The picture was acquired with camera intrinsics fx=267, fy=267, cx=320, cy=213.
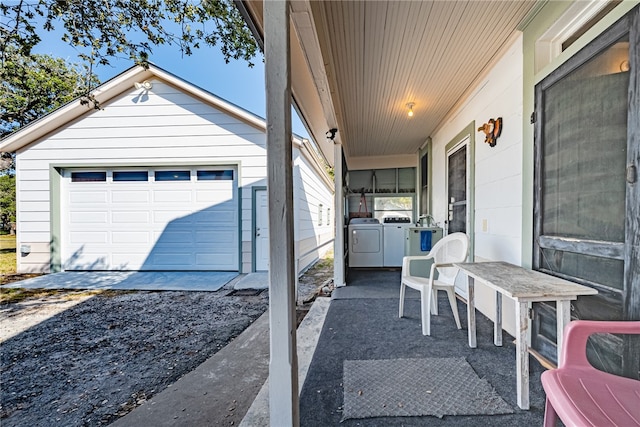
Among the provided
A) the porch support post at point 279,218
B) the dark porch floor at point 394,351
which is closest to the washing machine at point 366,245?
the dark porch floor at point 394,351

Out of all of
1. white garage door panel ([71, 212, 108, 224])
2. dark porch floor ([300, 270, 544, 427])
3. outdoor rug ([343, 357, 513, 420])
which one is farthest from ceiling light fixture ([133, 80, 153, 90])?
outdoor rug ([343, 357, 513, 420])

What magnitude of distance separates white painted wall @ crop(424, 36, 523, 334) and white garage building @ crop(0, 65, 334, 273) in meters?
3.28

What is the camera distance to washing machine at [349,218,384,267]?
551cm

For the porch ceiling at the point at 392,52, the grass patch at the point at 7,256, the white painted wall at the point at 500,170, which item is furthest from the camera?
the grass patch at the point at 7,256

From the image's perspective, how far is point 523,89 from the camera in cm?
213

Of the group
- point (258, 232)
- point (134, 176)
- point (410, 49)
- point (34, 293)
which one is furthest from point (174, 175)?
point (410, 49)

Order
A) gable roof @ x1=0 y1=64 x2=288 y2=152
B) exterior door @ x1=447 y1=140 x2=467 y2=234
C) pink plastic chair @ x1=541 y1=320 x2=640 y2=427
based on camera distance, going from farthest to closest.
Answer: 1. gable roof @ x1=0 y1=64 x2=288 y2=152
2. exterior door @ x1=447 y1=140 x2=467 y2=234
3. pink plastic chair @ x1=541 y1=320 x2=640 y2=427

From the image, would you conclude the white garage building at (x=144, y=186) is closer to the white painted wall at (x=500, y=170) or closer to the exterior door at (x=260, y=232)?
the exterior door at (x=260, y=232)

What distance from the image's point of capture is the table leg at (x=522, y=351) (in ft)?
4.67

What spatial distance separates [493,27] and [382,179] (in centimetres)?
446

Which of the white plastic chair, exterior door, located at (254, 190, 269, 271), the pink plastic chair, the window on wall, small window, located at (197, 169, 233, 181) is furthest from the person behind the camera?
the window on wall

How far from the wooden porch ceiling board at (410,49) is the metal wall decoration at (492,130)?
0.58 metres

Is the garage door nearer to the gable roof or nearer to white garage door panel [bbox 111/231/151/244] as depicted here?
white garage door panel [bbox 111/231/151/244]

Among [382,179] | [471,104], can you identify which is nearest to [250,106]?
[382,179]
